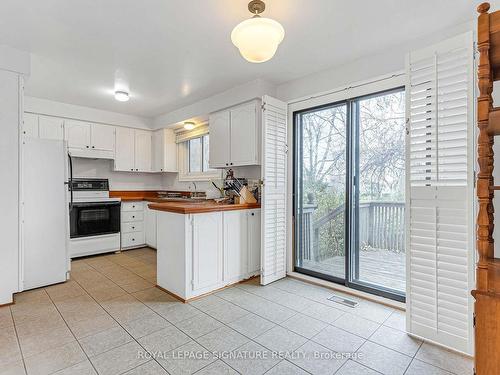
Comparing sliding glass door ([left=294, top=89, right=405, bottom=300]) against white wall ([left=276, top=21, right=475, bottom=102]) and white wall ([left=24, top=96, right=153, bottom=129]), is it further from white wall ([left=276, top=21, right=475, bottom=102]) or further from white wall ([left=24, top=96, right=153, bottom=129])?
white wall ([left=24, top=96, right=153, bottom=129])

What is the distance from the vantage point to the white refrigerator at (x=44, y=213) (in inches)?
117

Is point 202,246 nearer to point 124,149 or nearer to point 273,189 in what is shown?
point 273,189

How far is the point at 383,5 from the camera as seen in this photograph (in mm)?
1944

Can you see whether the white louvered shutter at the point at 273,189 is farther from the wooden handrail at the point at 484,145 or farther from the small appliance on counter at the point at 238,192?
the wooden handrail at the point at 484,145

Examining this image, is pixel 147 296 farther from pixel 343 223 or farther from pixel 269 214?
pixel 343 223

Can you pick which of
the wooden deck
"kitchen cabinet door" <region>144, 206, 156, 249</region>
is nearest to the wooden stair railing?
the wooden deck

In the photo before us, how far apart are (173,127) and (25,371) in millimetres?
4030

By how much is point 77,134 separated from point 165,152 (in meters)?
1.41

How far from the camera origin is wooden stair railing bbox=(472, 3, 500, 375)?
106 centimetres

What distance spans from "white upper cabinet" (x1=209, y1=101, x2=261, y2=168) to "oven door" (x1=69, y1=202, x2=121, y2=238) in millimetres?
1984

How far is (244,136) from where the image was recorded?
3457 mm

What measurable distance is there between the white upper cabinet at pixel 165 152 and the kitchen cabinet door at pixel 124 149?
16.3 inches

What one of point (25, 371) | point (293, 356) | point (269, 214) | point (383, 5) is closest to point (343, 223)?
point (269, 214)

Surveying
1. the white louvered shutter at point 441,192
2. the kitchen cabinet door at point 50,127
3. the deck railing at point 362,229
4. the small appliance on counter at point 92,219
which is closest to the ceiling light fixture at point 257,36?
the white louvered shutter at point 441,192
